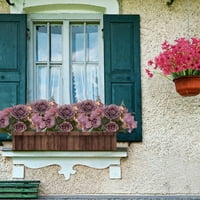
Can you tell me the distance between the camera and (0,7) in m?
6.73

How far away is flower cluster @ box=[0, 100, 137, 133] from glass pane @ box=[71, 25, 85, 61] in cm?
97

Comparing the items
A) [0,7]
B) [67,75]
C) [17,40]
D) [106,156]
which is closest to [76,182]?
[106,156]

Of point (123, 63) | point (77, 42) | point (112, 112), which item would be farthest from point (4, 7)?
point (112, 112)

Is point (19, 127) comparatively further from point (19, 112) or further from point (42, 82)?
point (42, 82)

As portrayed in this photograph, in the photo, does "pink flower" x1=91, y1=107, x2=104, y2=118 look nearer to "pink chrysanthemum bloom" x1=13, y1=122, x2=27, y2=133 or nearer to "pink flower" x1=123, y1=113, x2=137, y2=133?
"pink flower" x1=123, y1=113, x2=137, y2=133

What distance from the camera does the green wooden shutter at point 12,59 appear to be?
6.47 metres

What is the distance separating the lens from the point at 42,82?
6.83m

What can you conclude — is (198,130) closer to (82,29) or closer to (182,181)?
(182,181)

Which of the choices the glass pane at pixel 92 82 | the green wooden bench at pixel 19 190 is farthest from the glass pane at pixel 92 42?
the green wooden bench at pixel 19 190

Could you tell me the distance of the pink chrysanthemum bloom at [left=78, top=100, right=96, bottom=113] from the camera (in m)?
6.12

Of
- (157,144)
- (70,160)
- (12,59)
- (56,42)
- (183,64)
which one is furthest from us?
(56,42)

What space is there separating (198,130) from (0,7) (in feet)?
9.81

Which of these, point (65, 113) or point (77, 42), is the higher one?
point (77, 42)

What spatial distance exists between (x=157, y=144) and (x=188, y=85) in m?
0.87
